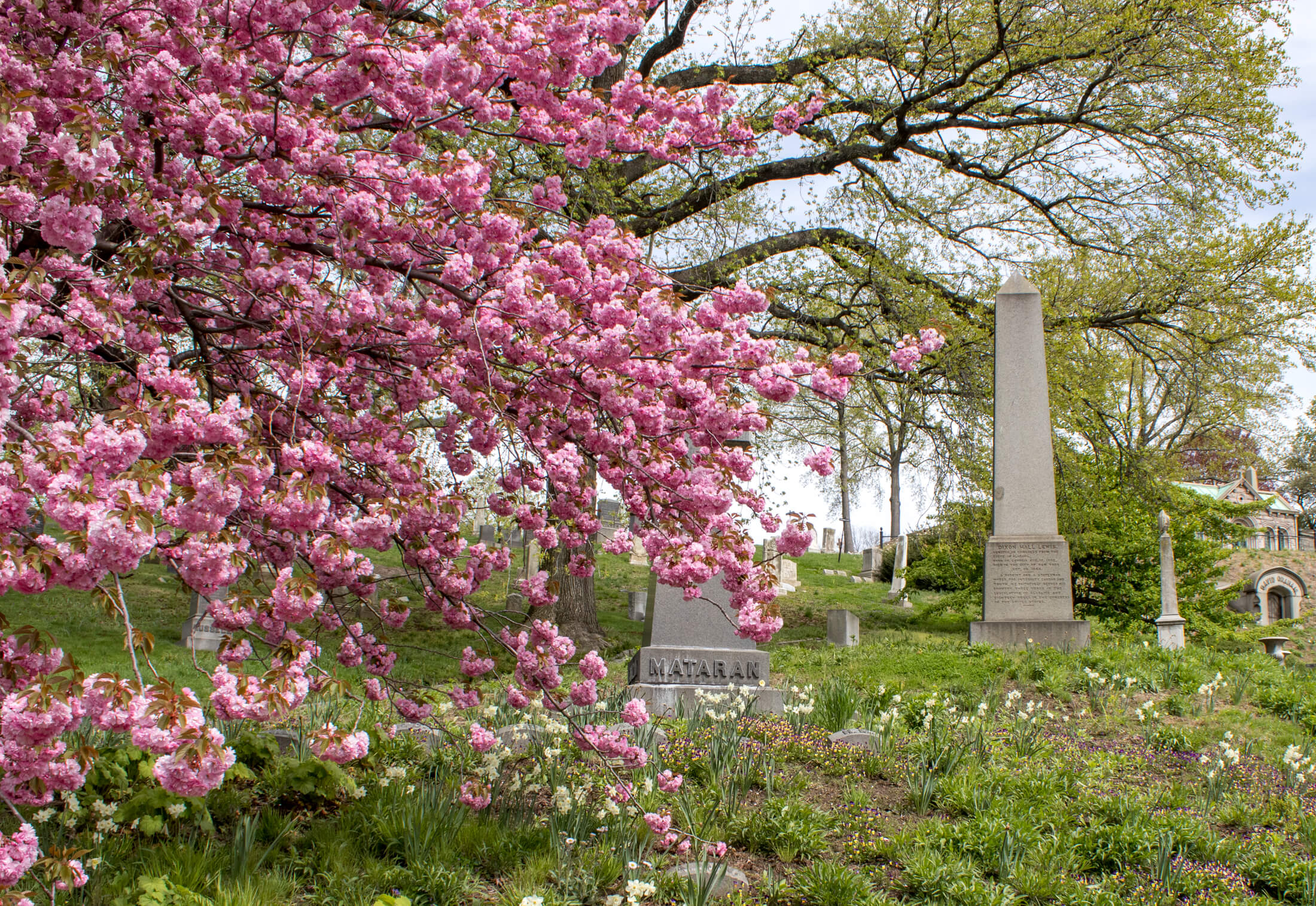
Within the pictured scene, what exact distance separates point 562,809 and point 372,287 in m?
2.49

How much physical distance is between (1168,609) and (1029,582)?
214cm

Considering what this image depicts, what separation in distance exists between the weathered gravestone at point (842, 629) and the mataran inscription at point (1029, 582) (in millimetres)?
2110

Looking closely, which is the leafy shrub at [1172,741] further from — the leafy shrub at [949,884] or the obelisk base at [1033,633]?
the obelisk base at [1033,633]

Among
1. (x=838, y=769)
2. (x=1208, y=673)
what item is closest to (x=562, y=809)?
(x=838, y=769)

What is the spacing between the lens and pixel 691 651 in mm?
8555

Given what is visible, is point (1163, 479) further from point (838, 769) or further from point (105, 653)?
point (105, 653)

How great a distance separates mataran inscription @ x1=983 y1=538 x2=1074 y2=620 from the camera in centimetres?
1138

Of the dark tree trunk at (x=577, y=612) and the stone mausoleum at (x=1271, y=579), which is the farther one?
the stone mausoleum at (x=1271, y=579)

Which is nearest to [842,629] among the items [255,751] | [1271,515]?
[255,751]

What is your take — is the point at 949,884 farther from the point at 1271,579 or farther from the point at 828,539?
the point at 828,539

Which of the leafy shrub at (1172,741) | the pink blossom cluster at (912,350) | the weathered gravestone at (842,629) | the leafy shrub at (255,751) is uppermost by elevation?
the pink blossom cluster at (912,350)

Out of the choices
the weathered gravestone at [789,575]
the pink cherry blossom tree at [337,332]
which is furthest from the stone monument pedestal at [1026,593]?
the weathered gravestone at [789,575]

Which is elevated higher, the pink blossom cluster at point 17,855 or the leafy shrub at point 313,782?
the pink blossom cluster at point 17,855

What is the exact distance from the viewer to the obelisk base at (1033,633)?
1098 centimetres
